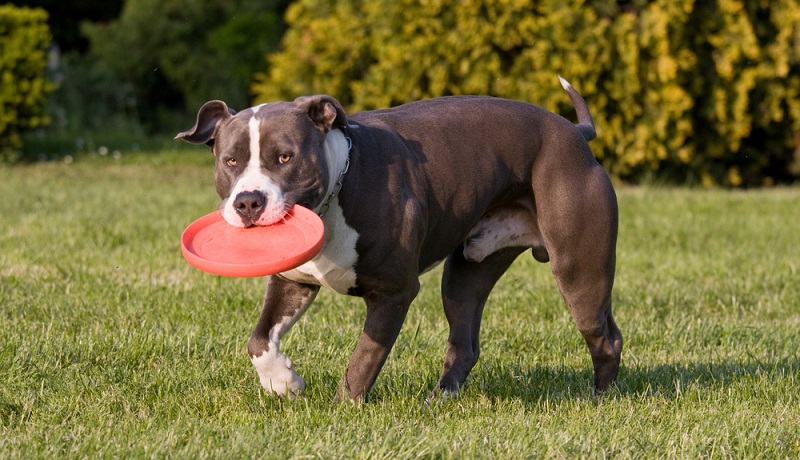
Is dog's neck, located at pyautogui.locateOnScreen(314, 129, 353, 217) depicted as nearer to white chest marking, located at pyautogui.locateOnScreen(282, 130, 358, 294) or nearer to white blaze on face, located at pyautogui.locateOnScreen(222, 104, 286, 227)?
white chest marking, located at pyautogui.locateOnScreen(282, 130, 358, 294)

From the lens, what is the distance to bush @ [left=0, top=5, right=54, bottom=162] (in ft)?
43.1

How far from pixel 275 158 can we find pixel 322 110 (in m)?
0.30

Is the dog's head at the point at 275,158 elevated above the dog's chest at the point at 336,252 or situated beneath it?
elevated above

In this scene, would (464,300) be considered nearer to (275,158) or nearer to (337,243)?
(337,243)

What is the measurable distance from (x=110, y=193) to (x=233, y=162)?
24.0ft

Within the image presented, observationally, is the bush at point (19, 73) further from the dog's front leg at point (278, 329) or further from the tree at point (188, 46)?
the dog's front leg at point (278, 329)

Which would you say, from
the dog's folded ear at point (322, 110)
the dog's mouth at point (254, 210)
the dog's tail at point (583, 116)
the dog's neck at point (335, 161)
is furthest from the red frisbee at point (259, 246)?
the dog's tail at point (583, 116)

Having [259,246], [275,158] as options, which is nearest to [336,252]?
[259,246]

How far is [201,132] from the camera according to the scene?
4105mm

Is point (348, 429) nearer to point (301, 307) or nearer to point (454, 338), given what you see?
point (301, 307)

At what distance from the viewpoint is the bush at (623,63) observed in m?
11.3

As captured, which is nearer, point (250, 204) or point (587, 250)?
point (250, 204)

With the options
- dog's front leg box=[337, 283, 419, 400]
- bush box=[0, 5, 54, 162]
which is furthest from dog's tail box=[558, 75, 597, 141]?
bush box=[0, 5, 54, 162]

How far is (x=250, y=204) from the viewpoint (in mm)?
3736
